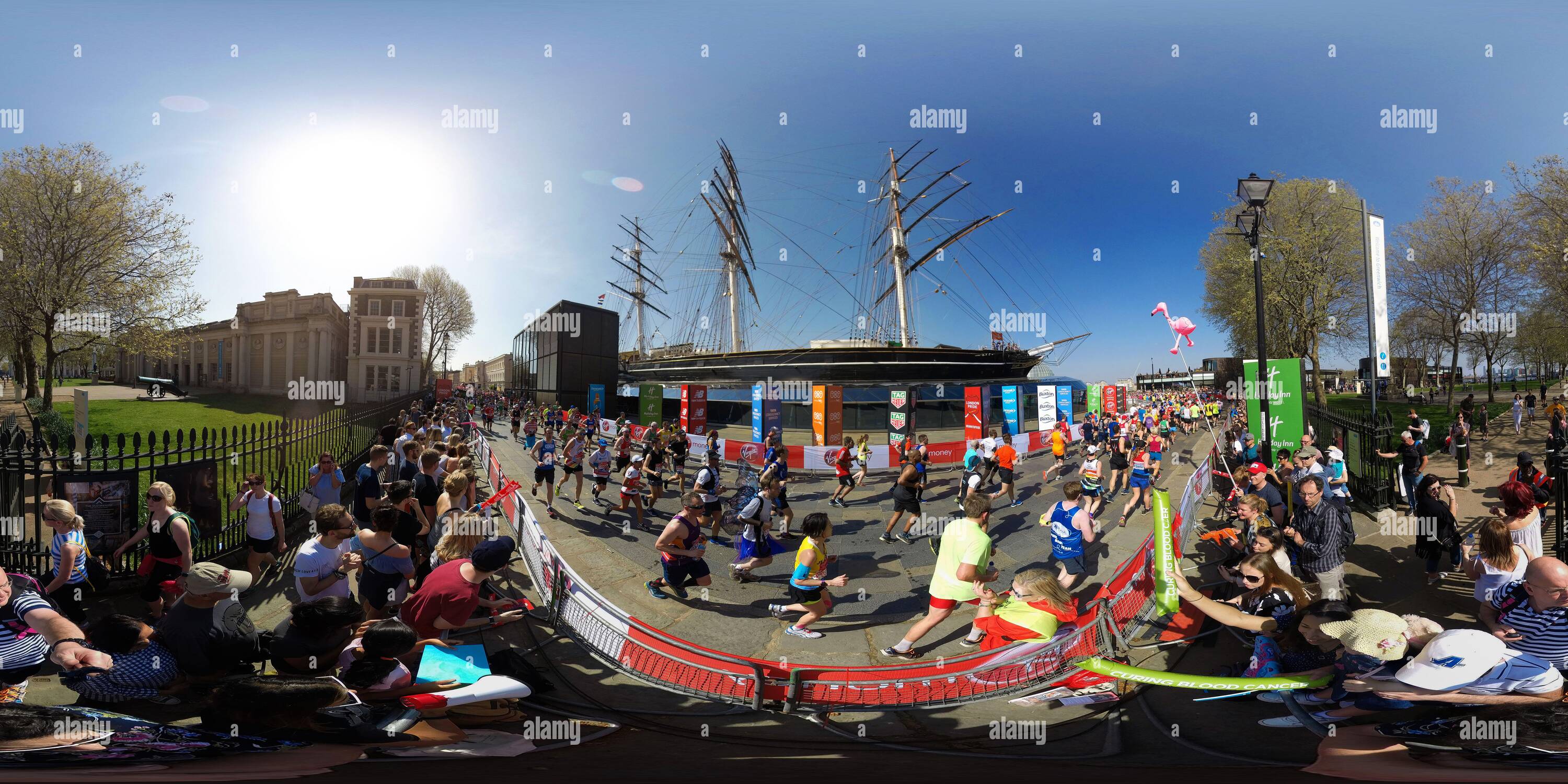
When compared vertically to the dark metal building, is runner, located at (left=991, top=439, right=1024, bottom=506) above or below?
below

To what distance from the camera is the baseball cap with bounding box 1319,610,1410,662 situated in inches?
119

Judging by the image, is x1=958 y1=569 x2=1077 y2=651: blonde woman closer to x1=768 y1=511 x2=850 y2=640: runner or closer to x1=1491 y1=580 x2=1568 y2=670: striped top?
x1=768 y1=511 x2=850 y2=640: runner

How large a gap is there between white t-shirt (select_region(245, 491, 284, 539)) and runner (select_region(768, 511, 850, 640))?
5.08 m

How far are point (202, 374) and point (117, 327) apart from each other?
10.3 metres

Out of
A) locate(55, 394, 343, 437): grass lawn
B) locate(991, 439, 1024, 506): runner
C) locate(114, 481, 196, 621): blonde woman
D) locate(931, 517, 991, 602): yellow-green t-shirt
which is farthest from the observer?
locate(55, 394, 343, 437): grass lawn

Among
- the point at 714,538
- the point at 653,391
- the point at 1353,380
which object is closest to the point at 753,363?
the point at 653,391

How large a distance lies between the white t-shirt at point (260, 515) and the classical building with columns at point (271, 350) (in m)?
11.3

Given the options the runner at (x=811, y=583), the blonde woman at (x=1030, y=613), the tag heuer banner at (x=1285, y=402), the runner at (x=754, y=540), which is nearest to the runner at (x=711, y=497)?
the runner at (x=754, y=540)

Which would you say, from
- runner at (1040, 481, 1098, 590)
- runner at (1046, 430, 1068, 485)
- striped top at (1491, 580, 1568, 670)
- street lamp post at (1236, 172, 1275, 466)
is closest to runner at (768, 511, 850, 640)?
runner at (1040, 481, 1098, 590)

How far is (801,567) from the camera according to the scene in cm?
436

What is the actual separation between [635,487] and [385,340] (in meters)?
12.4

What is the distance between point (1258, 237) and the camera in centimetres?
732

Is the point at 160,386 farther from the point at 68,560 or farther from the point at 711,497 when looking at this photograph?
the point at 711,497

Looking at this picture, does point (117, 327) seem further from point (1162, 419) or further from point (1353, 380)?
point (1353, 380)
